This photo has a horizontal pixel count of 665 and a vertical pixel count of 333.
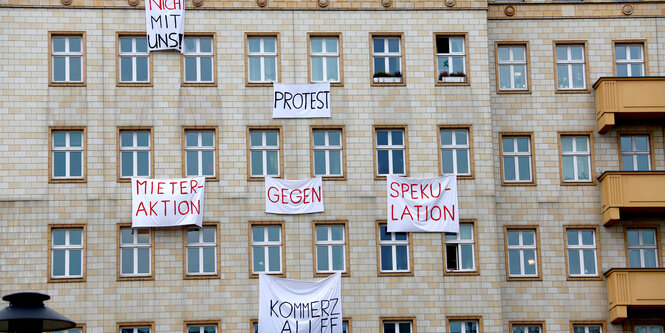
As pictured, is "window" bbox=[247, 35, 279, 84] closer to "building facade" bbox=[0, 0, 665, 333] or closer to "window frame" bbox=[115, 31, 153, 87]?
"building facade" bbox=[0, 0, 665, 333]

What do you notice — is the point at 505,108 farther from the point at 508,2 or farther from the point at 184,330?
the point at 184,330

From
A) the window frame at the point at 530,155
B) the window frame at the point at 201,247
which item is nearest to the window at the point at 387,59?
the window frame at the point at 530,155

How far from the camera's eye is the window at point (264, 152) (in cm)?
4709

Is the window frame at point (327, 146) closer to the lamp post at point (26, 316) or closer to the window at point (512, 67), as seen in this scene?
the window at point (512, 67)

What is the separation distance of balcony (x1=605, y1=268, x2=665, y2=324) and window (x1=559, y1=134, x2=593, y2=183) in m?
3.81

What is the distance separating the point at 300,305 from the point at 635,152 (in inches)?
537

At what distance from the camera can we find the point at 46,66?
4691cm

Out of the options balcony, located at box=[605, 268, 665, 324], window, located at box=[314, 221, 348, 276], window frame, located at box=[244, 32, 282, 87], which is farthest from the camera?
window frame, located at box=[244, 32, 282, 87]

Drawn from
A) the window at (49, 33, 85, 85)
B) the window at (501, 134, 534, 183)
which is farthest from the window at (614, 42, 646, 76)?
the window at (49, 33, 85, 85)

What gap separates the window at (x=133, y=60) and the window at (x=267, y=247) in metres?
6.48

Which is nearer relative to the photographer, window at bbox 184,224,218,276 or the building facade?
the building facade

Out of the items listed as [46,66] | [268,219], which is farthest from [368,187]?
[46,66]

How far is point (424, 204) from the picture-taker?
154 ft

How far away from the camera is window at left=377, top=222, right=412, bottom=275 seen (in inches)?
1838
